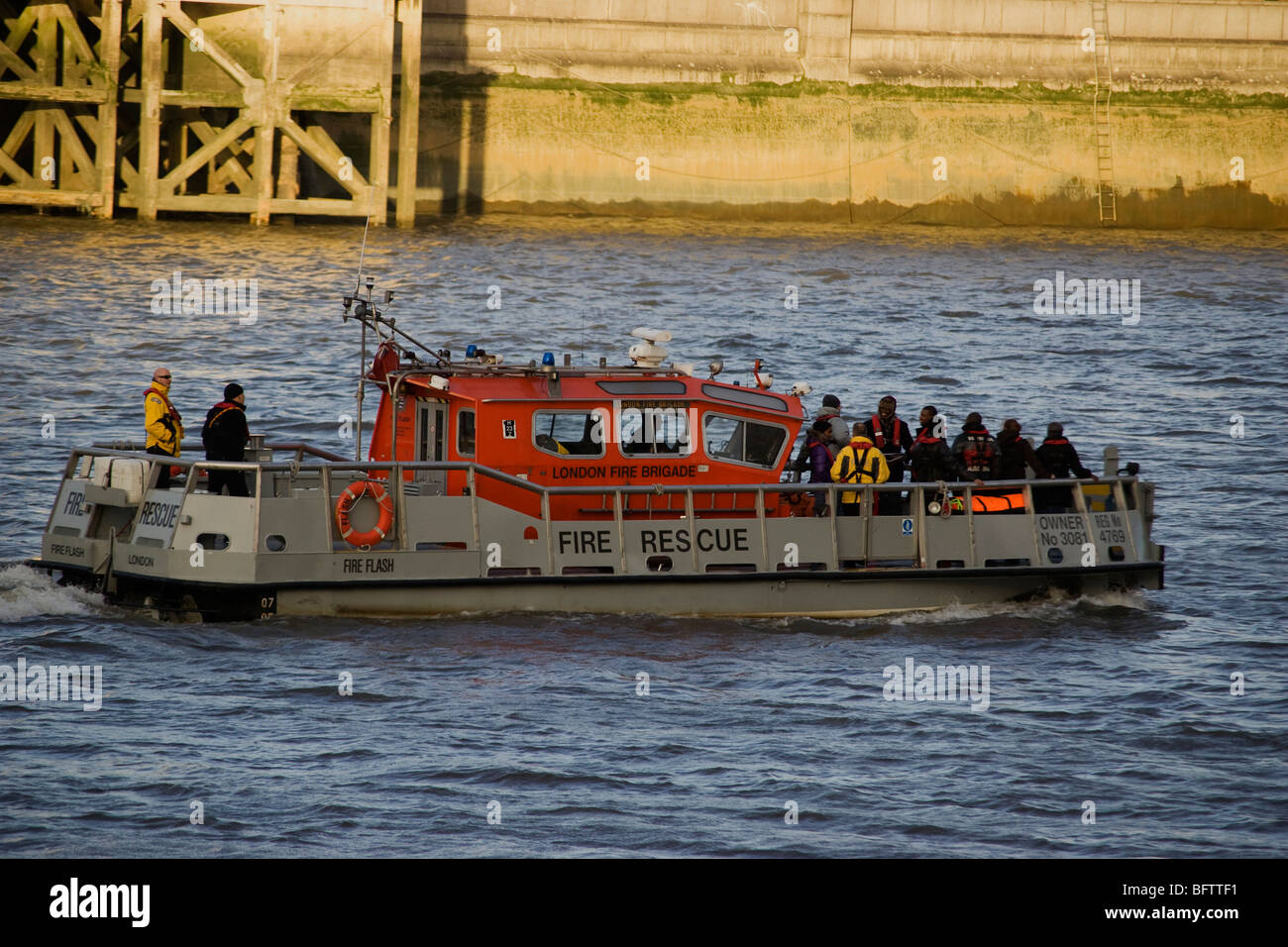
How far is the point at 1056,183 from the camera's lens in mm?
53594

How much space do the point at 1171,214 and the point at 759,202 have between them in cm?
1339

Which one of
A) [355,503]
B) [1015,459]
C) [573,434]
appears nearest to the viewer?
[355,503]

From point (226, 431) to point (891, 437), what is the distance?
7.15 m

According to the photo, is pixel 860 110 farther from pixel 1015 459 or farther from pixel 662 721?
pixel 662 721

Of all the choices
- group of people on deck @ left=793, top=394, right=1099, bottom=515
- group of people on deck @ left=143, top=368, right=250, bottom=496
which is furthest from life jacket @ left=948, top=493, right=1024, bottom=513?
group of people on deck @ left=143, top=368, right=250, bottom=496

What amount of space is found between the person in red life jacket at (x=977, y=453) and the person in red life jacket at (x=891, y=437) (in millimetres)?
590

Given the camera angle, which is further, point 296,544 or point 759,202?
point 759,202

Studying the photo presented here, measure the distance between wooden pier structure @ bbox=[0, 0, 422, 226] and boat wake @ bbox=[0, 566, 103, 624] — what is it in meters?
28.8

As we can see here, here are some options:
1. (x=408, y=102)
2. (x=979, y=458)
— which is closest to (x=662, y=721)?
(x=979, y=458)

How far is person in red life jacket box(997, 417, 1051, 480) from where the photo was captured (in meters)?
18.4

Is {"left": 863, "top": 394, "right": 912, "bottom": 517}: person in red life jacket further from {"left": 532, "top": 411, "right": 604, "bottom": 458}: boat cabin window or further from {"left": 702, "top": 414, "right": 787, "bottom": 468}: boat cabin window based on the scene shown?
{"left": 532, "top": 411, "right": 604, "bottom": 458}: boat cabin window

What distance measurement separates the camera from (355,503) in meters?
16.5

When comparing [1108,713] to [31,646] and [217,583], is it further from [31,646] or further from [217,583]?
[31,646]

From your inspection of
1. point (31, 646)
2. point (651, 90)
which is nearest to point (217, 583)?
point (31, 646)
